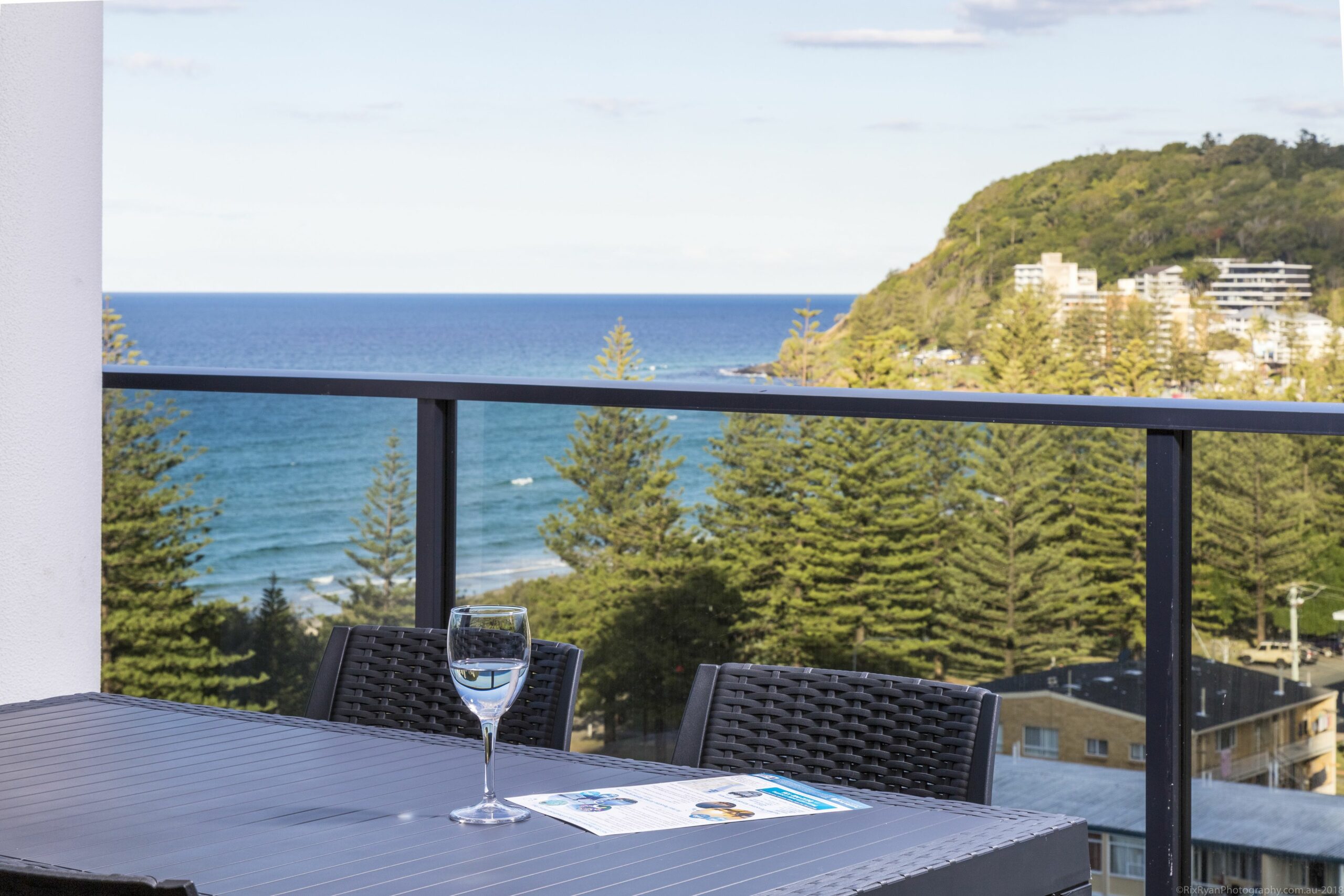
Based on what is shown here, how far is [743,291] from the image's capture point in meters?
35.0

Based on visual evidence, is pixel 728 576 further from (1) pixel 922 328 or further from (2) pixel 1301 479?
(1) pixel 922 328

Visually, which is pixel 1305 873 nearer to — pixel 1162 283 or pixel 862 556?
pixel 862 556

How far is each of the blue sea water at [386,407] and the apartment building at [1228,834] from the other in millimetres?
1367

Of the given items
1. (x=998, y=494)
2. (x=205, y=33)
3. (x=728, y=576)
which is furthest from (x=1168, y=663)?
(x=205, y=33)

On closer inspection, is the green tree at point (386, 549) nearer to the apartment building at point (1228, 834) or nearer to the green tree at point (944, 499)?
the green tree at point (944, 499)

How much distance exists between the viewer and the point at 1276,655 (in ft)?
11.1

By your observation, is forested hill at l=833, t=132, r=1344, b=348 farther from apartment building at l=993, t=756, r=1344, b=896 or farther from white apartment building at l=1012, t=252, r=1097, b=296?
apartment building at l=993, t=756, r=1344, b=896

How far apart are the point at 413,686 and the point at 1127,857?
4.93 ft

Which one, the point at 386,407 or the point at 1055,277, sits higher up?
the point at 1055,277

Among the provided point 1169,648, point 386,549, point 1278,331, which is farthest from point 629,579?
point 1278,331

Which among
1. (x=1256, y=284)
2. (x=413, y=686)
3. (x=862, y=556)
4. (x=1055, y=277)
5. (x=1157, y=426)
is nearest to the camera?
(x=413, y=686)

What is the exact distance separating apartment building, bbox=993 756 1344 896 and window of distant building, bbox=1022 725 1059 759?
0.09 meters

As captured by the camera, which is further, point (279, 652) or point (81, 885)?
point (279, 652)

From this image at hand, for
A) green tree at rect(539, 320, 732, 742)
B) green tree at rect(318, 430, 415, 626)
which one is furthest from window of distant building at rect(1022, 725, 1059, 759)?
green tree at rect(318, 430, 415, 626)
